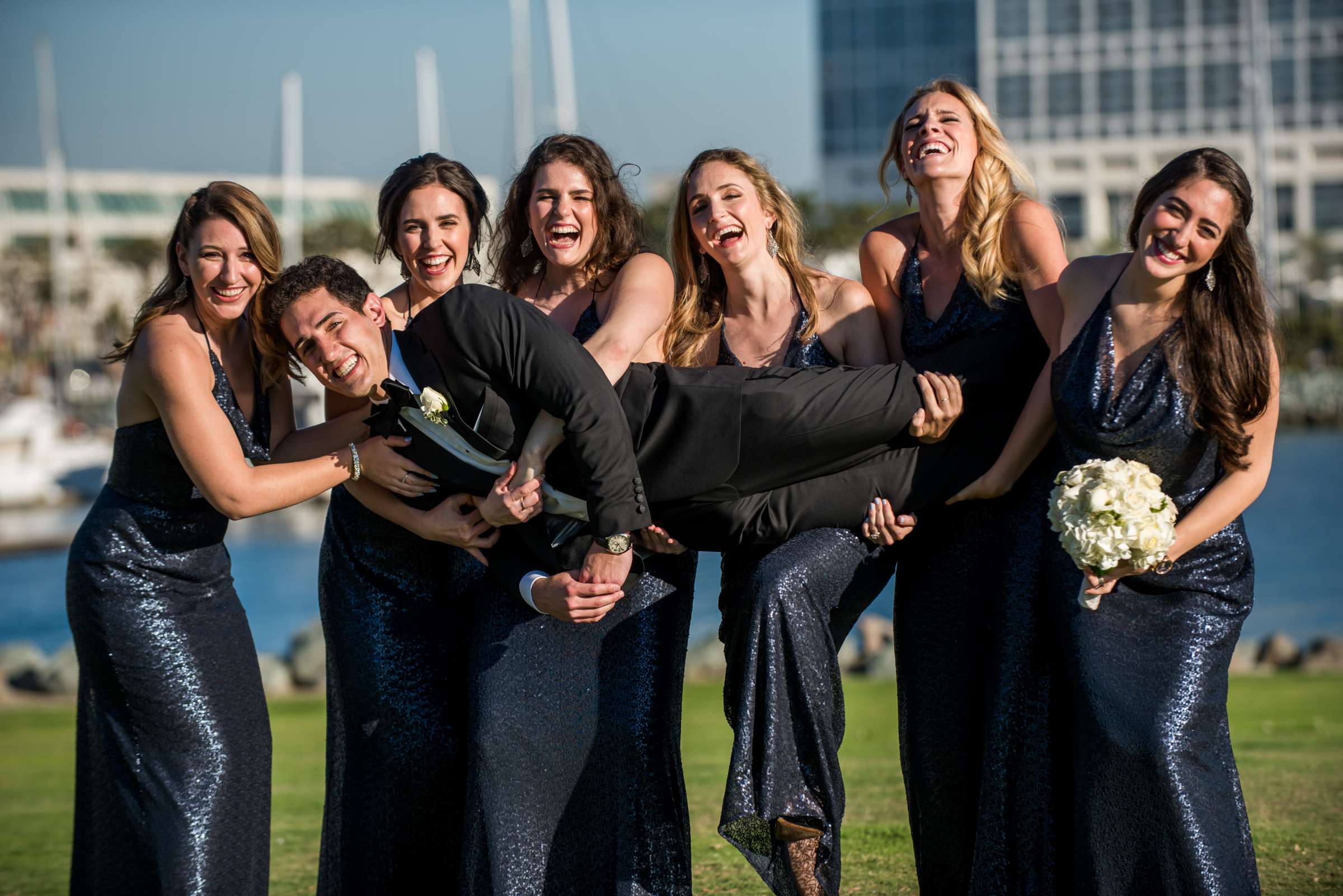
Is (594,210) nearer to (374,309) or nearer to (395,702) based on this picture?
(374,309)

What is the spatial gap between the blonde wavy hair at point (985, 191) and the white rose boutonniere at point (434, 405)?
1.84 meters

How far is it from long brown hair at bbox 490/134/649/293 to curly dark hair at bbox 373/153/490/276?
134 millimetres

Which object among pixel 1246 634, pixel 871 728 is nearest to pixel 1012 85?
pixel 1246 634

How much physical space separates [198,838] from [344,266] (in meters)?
2.10

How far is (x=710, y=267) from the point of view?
5.32 metres

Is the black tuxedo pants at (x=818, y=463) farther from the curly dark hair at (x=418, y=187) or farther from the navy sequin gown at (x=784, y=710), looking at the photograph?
the curly dark hair at (x=418, y=187)

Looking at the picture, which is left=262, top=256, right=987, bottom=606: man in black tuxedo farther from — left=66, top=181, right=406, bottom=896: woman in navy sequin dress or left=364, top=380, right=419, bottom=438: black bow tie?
left=66, top=181, right=406, bottom=896: woman in navy sequin dress

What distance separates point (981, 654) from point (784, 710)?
2.92ft

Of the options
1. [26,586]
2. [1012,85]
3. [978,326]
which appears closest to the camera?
[978,326]

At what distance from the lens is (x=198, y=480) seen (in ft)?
15.0

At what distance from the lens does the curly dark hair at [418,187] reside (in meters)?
5.05

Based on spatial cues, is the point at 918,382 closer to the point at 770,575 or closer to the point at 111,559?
the point at 770,575

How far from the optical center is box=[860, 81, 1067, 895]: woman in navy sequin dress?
4680mm

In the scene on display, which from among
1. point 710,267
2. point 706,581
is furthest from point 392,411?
point 706,581
